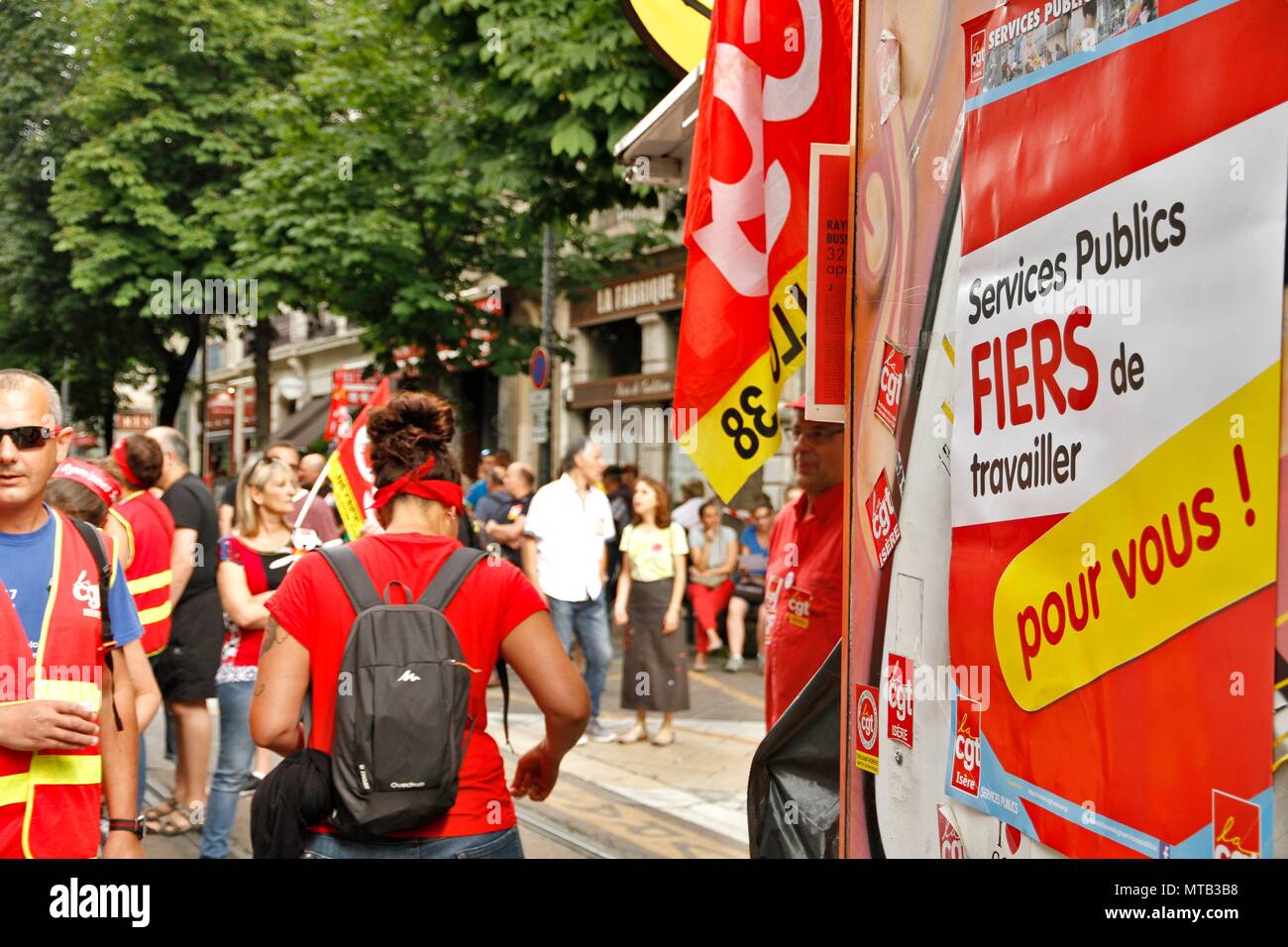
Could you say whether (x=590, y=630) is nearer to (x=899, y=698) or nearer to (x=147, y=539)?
(x=147, y=539)

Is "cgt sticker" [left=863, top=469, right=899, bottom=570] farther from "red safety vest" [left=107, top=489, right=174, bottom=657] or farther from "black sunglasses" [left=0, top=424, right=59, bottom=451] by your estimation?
"red safety vest" [left=107, top=489, right=174, bottom=657]

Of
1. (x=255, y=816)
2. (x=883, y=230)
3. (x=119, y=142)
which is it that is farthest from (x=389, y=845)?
(x=119, y=142)

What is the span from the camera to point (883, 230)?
294 cm

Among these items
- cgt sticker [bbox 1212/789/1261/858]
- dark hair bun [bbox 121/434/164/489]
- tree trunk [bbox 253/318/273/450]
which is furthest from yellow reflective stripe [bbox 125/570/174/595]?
tree trunk [bbox 253/318/273/450]

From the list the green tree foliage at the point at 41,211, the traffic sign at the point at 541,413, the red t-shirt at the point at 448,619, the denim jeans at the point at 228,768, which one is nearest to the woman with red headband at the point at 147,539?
the denim jeans at the point at 228,768

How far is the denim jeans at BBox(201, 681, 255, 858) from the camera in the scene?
618cm

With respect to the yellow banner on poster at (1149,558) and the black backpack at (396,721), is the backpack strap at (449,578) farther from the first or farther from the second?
the yellow banner on poster at (1149,558)

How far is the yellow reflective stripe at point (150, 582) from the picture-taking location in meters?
6.31

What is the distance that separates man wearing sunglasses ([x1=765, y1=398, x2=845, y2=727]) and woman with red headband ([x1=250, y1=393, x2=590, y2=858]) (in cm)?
116

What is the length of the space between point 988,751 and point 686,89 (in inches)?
107

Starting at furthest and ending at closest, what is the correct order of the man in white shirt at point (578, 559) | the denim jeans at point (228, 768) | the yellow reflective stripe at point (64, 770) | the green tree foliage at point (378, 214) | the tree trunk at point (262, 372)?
the tree trunk at point (262, 372), the green tree foliage at point (378, 214), the man in white shirt at point (578, 559), the denim jeans at point (228, 768), the yellow reflective stripe at point (64, 770)

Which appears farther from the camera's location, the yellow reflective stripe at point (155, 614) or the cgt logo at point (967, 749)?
the yellow reflective stripe at point (155, 614)
